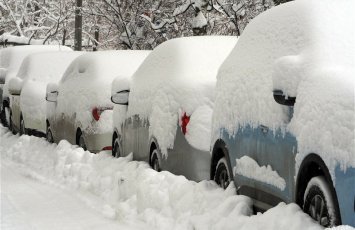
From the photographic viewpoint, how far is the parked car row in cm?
503

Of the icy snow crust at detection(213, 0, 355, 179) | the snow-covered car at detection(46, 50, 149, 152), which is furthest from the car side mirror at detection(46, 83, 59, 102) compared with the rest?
the icy snow crust at detection(213, 0, 355, 179)

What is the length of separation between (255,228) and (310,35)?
151 centimetres

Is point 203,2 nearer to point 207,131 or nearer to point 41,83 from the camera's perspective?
point 41,83

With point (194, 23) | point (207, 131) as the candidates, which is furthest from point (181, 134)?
point (194, 23)

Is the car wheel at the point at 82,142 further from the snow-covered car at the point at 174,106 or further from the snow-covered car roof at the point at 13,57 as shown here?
the snow-covered car roof at the point at 13,57

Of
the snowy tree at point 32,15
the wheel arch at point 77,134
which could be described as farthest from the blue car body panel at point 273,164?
the snowy tree at point 32,15

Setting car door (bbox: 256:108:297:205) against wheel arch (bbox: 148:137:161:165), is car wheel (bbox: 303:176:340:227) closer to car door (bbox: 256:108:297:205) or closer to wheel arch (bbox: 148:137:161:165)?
car door (bbox: 256:108:297:205)

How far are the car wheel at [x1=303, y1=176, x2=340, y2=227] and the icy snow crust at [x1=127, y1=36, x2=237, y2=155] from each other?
9.07 ft

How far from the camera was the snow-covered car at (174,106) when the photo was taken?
26.5ft

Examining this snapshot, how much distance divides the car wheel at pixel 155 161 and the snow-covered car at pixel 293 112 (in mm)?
1357

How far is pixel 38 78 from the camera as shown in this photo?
16.7m

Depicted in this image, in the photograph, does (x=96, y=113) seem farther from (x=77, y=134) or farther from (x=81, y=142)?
(x=77, y=134)

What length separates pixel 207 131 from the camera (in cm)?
809

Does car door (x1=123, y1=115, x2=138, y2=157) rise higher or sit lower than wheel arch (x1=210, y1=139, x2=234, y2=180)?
lower
